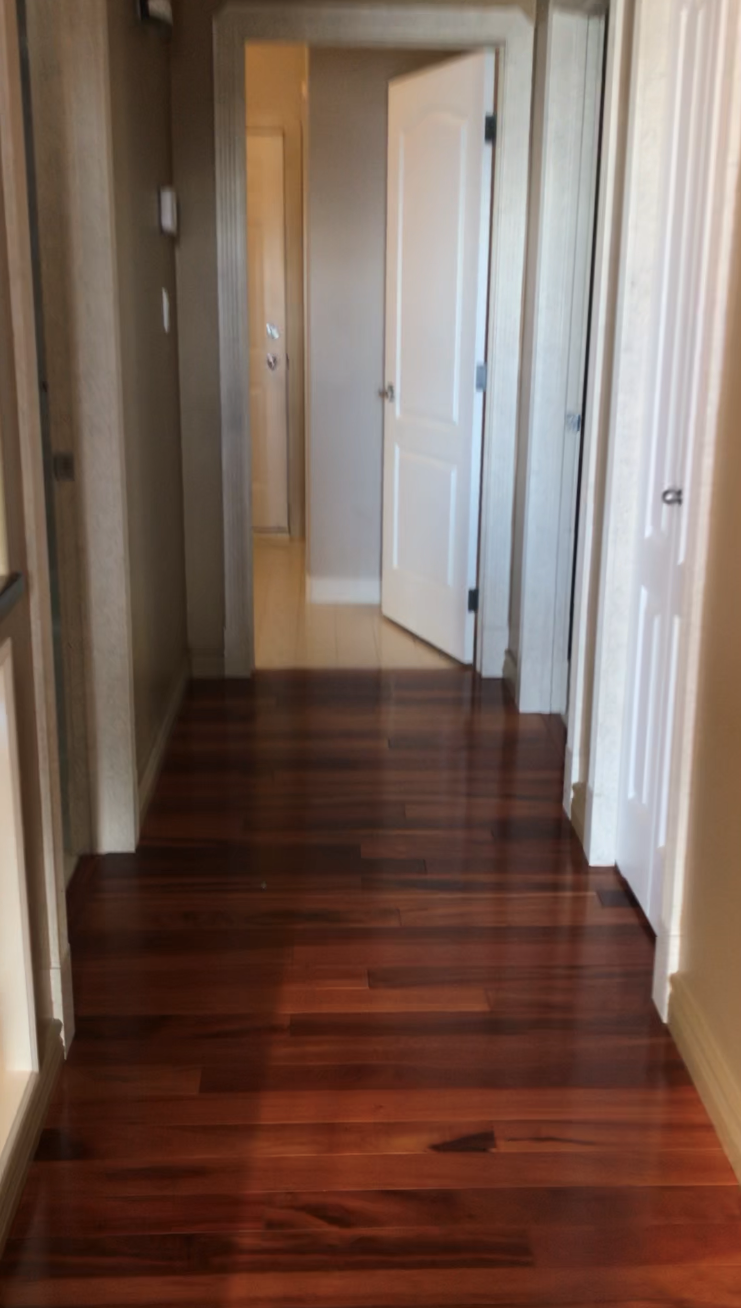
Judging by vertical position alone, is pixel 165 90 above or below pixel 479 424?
above

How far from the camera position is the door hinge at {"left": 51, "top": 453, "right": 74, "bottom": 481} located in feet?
9.63

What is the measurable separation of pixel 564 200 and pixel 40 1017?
299 centimetres

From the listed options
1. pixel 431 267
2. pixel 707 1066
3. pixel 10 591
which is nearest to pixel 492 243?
pixel 431 267

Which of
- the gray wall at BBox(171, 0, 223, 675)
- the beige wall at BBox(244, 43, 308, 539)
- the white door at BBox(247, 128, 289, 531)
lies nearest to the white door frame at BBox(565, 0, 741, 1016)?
the gray wall at BBox(171, 0, 223, 675)

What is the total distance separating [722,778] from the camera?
218cm

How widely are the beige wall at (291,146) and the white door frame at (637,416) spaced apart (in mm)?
3853

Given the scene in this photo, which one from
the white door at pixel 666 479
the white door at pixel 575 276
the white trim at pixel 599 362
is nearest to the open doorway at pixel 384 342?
the white door at pixel 575 276

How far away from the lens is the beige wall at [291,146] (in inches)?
254

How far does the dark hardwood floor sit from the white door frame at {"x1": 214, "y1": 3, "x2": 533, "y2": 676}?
1126 mm

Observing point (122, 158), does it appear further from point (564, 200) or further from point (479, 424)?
point (479, 424)

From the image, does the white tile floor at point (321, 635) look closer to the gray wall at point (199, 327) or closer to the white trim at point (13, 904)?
the gray wall at point (199, 327)

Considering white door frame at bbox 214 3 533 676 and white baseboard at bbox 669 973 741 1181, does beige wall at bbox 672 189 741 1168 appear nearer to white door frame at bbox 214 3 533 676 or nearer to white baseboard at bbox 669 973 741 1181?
white baseboard at bbox 669 973 741 1181

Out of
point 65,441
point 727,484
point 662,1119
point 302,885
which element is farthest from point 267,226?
point 662,1119

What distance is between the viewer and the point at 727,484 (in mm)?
2160
